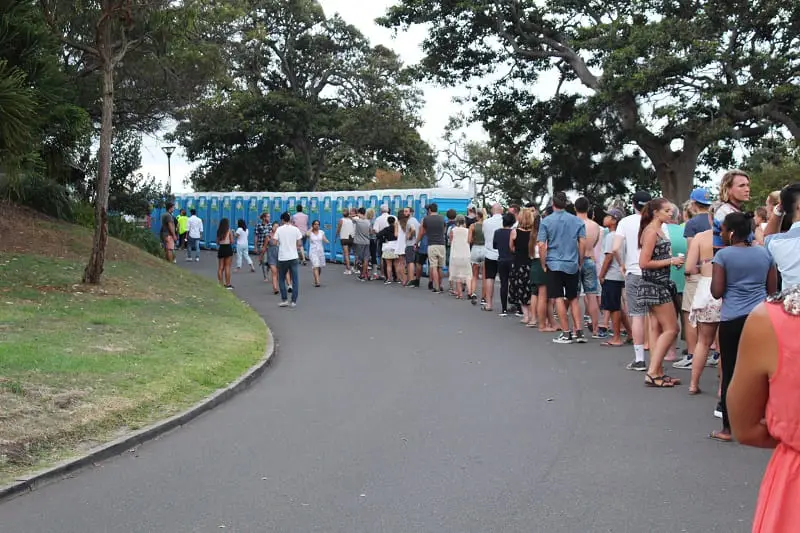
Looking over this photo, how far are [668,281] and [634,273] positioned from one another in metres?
0.76

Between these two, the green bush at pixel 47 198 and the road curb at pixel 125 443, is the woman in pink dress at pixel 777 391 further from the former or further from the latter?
the green bush at pixel 47 198

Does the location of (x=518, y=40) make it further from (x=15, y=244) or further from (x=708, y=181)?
(x=15, y=244)

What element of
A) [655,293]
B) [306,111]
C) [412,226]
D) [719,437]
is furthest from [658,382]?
[306,111]

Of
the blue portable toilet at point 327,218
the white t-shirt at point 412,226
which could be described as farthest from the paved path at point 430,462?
the blue portable toilet at point 327,218

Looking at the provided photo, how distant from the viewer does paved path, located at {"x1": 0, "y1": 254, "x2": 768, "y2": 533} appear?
5812 millimetres

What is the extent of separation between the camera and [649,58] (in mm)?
29578

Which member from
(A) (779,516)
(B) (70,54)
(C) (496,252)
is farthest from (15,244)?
(A) (779,516)

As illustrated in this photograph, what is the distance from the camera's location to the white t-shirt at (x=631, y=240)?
35.8 ft

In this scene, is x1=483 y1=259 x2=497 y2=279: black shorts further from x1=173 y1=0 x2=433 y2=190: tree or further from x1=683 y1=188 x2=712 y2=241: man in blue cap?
x1=173 y1=0 x2=433 y2=190: tree

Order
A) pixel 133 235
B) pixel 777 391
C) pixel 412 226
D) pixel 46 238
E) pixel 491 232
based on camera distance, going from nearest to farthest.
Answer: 1. pixel 777 391
2. pixel 491 232
3. pixel 412 226
4. pixel 46 238
5. pixel 133 235

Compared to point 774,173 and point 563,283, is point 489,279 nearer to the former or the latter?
point 563,283

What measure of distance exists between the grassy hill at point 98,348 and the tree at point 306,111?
95.6ft

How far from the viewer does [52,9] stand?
19.0 m

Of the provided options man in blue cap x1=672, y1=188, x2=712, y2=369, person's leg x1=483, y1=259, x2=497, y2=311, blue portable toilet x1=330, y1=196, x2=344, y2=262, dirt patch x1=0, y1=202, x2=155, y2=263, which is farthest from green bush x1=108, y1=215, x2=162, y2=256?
man in blue cap x1=672, y1=188, x2=712, y2=369
